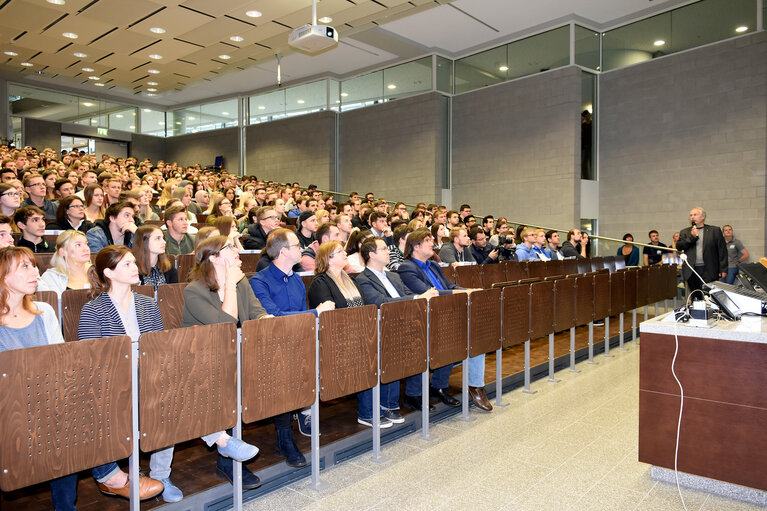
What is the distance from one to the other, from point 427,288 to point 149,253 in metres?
1.92

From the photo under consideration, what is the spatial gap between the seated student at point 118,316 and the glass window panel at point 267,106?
13005 mm

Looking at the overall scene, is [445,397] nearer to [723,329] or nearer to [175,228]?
[723,329]

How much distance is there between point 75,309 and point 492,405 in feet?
9.13

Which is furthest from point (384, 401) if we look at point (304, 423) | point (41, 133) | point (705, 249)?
point (41, 133)

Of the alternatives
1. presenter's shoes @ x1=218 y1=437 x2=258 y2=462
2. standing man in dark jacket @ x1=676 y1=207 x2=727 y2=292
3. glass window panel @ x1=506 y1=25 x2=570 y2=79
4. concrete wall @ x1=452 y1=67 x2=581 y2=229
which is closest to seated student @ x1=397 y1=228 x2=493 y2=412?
presenter's shoes @ x1=218 y1=437 x2=258 y2=462

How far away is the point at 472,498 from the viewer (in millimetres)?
2438

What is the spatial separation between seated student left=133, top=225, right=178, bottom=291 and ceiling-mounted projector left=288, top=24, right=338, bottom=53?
3.90m

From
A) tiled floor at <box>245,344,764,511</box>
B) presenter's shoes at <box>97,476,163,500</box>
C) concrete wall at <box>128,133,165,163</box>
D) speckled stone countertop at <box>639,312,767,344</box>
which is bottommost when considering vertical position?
tiled floor at <box>245,344,764,511</box>

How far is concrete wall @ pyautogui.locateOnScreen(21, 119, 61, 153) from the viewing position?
45.1 ft

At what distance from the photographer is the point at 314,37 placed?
610cm

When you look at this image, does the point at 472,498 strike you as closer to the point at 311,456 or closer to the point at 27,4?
the point at 311,456

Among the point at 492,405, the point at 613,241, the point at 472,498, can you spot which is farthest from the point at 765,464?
the point at 613,241

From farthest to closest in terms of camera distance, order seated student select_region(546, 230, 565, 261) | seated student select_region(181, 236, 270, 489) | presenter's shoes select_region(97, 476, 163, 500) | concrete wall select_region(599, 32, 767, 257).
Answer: concrete wall select_region(599, 32, 767, 257)
seated student select_region(546, 230, 565, 261)
seated student select_region(181, 236, 270, 489)
presenter's shoes select_region(97, 476, 163, 500)

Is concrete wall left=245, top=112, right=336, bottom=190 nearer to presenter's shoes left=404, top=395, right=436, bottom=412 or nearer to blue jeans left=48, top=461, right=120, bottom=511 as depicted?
presenter's shoes left=404, top=395, right=436, bottom=412
